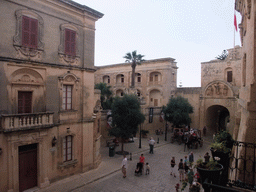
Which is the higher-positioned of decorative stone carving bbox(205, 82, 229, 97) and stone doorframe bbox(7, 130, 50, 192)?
decorative stone carving bbox(205, 82, 229, 97)

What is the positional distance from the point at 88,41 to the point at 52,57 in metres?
3.29

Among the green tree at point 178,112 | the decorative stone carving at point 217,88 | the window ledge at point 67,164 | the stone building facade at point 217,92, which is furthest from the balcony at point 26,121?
the decorative stone carving at point 217,88

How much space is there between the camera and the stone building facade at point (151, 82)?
3064 centimetres

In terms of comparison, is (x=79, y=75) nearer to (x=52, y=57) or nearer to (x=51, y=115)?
(x=52, y=57)

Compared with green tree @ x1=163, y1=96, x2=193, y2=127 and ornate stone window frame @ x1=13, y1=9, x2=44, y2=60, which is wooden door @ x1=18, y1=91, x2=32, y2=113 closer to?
ornate stone window frame @ x1=13, y1=9, x2=44, y2=60

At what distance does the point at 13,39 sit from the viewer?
10195 mm

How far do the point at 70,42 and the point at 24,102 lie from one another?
513 cm

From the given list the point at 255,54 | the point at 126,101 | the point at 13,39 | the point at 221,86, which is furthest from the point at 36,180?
the point at 221,86

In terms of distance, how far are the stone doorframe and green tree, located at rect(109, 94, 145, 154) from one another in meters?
7.79

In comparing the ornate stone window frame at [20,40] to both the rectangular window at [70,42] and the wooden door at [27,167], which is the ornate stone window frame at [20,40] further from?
the wooden door at [27,167]

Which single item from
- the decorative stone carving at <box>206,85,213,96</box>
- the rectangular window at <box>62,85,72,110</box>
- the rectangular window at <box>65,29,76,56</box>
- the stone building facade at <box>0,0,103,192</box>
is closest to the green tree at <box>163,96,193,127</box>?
Answer: the decorative stone carving at <box>206,85,213,96</box>

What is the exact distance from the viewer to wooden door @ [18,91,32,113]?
1082cm

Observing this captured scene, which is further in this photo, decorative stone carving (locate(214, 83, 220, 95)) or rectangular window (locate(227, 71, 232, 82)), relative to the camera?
decorative stone carving (locate(214, 83, 220, 95))

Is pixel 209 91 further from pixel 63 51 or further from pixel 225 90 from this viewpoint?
pixel 63 51
